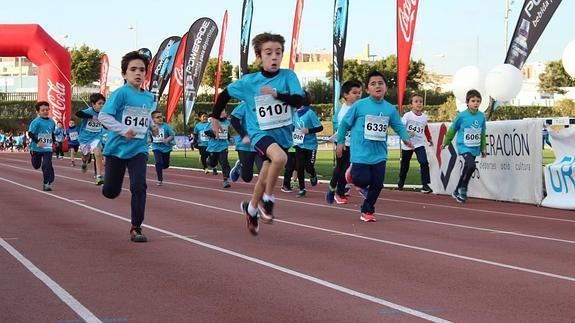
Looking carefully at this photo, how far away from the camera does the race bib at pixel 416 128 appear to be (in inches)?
742

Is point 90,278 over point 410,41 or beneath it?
beneath

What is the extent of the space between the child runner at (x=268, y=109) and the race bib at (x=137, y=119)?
1.10 meters

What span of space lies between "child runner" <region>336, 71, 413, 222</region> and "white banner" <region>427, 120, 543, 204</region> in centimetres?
413

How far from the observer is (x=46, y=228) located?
11.3m

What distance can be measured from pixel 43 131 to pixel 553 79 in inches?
3819

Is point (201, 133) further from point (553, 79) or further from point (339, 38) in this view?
point (553, 79)

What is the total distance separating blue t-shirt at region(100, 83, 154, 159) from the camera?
9.80 m

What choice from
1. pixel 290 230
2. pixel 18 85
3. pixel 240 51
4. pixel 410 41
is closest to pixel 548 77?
pixel 18 85

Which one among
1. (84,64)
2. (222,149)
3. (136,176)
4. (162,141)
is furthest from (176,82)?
(84,64)

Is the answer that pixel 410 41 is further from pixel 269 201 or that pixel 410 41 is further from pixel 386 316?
pixel 386 316

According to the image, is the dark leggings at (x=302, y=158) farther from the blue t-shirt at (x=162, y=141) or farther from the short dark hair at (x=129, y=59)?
the short dark hair at (x=129, y=59)

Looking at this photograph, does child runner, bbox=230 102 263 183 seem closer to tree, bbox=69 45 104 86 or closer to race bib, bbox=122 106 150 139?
race bib, bbox=122 106 150 139

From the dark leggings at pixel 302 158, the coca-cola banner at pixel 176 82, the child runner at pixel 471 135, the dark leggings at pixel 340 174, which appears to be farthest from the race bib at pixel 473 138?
the coca-cola banner at pixel 176 82

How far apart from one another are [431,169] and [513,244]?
32.0ft
